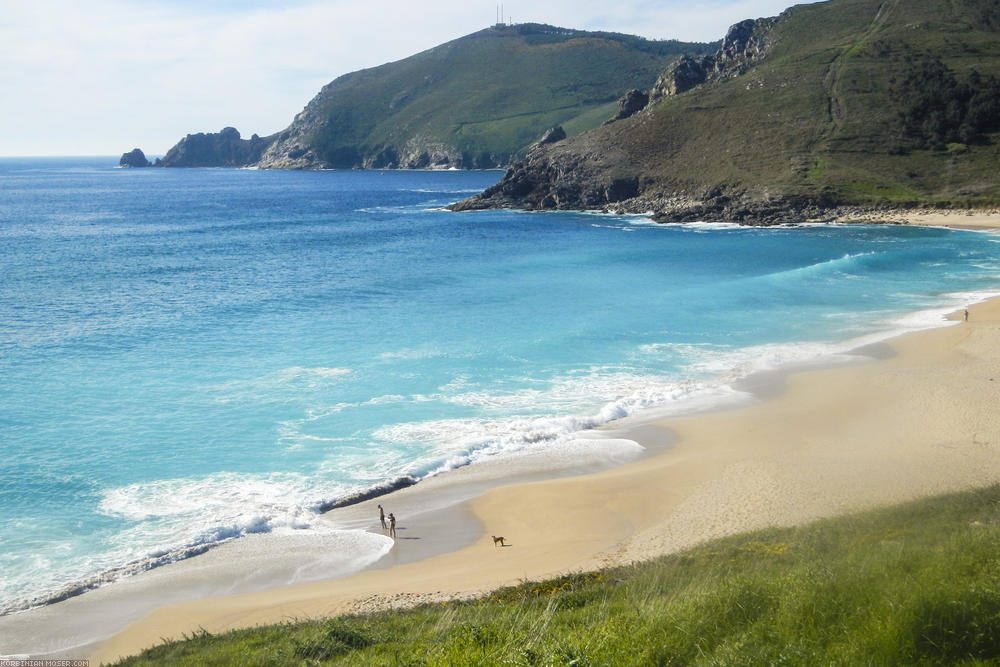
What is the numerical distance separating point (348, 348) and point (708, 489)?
2086 cm

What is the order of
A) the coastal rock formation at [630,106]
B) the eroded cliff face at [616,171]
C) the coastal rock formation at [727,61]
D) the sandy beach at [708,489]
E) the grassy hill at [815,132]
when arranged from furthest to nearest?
1. the coastal rock formation at [630,106]
2. the coastal rock formation at [727,61]
3. the eroded cliff face at [616,171]
4. the grassy hill at [815,132]
5. the sandy beach at [708,489]

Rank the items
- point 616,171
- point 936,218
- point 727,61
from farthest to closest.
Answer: point 727,61, point 616,171, point 936,218

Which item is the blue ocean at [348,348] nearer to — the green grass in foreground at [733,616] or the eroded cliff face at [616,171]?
the green grass in foreground at [733,616]

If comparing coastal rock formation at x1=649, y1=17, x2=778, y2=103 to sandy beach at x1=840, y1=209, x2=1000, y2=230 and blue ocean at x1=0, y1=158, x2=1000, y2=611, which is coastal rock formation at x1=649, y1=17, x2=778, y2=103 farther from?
blue ocean at x1=0, y1=158, x2=1000, y2=611

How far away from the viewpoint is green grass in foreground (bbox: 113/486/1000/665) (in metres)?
8.23

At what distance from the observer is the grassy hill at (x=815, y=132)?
81188 millimetres

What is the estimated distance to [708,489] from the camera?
21.1m

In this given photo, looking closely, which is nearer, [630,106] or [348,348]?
[348,348]

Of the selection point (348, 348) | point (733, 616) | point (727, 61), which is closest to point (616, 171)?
point (727, 61)

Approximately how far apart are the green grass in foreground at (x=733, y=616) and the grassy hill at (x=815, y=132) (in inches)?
2886

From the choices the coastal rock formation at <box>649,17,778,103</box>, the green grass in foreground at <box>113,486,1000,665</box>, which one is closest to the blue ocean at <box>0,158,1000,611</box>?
the green grass in foreground at <box>113,486,1000,665</box>

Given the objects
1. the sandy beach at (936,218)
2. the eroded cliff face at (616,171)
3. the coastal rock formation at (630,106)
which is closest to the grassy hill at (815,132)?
the eroded cliff face at (616,171)

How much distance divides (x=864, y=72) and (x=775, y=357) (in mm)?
79000

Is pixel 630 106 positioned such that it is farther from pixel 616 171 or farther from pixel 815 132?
pixel 815 132
